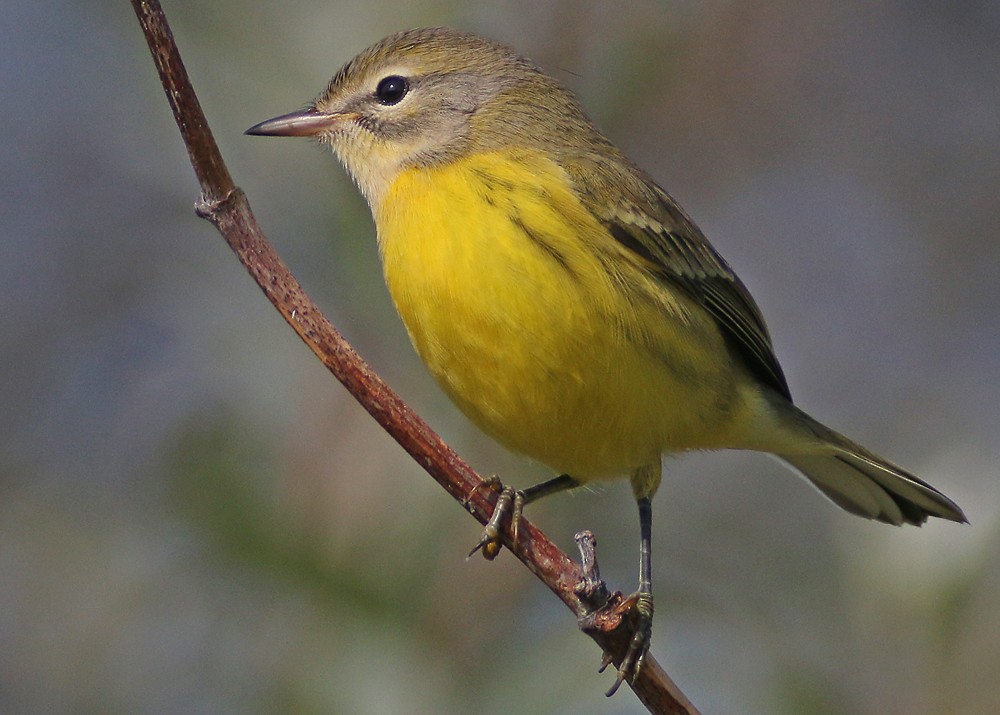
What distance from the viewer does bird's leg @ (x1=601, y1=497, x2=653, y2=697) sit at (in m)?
3.09

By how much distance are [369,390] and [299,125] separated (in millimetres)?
1582

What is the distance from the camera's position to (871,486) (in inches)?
166

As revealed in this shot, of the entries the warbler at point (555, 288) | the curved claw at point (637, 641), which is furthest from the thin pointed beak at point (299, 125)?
the curved claw at point (637, 641)

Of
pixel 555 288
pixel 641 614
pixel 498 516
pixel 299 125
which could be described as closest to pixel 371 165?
pixel 299 125

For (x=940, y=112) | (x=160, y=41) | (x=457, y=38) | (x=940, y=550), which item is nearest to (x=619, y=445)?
(x=940, y=550)

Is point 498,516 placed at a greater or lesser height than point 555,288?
lesser

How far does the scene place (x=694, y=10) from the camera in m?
5.35

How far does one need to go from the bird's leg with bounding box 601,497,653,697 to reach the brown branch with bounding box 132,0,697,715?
102mm

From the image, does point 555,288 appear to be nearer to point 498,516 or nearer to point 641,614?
point 498,516

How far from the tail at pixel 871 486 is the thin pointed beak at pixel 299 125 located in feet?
5.92

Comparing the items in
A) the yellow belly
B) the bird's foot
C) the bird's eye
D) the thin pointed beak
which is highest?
the bird's eye

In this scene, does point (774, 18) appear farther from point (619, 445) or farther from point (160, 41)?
point (160, 41)

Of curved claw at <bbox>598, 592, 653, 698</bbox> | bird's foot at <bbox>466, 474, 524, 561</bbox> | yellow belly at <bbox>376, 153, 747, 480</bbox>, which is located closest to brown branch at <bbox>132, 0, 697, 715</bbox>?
curved claw at <bbox>598, 592, 653, 698</bbox>

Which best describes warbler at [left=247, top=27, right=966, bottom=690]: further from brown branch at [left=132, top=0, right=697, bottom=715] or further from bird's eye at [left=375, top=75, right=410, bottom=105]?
brown branch at [left=132, top=0, right=697, bottom=715]
